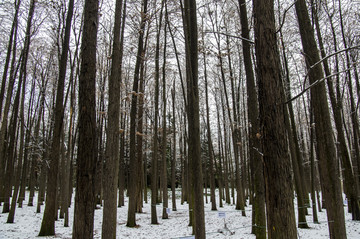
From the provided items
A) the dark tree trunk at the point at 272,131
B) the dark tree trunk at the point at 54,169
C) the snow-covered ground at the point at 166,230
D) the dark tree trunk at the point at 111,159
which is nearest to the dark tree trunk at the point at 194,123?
the dark tree trunk at the point at 111,159

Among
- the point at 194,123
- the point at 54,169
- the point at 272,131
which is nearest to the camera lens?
the point at 272,131

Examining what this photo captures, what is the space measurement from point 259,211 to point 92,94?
15.1ft

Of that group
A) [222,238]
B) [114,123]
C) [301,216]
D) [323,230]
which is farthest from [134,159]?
[323,230]

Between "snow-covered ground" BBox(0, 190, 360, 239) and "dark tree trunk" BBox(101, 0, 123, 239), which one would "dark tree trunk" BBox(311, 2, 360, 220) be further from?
"dark tree trunk" BBox(101, 0, 123, 239)

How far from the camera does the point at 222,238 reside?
26.1 feet

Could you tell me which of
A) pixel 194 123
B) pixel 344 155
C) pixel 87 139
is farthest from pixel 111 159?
pixel 344 155

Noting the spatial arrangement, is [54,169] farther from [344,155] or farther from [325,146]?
[344,155]

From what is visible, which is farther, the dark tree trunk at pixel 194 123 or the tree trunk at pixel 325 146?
the dark tree trunk at pixel 194 123

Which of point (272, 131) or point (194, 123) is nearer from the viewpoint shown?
point (272, 131)

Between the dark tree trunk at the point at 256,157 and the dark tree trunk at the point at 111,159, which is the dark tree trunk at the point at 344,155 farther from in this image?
the dark tree trunk at the point at 111,159

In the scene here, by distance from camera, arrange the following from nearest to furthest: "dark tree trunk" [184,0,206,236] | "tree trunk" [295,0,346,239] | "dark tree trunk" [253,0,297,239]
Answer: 1. "dark tree trunk" [253,0,297,239]
2. "tree trunk" [295,0,346,239]
3. "dark tree trunk" [184,0,206,236]

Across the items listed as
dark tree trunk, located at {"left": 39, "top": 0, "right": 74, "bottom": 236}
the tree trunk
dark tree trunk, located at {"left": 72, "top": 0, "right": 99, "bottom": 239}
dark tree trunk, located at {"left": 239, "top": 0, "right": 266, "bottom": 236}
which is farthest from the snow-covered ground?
dark tree trunk, located at {"left": 72, "top": 0, "right": 99, "bottom": 239}

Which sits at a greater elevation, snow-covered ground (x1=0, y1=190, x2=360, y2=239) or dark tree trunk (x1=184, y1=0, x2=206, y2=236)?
dark tree trunk (x1=184, y1=0, x2=206, y2=236)

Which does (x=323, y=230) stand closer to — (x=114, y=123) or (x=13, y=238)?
(x=114, y=123)
